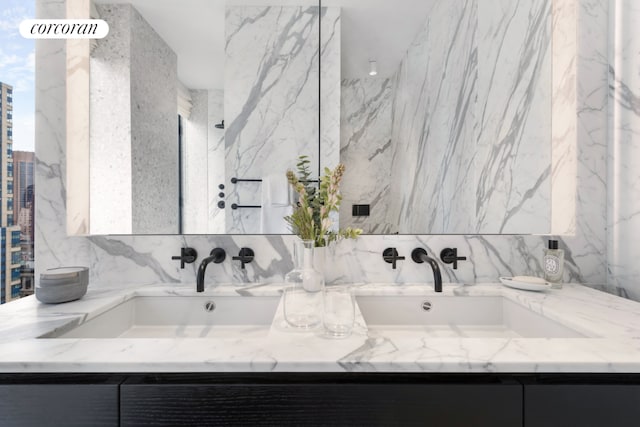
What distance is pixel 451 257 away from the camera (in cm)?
115

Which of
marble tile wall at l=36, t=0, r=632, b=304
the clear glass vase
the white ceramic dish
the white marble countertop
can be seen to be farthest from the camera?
marble tile wall at l=36, t=0, r=632, b=304

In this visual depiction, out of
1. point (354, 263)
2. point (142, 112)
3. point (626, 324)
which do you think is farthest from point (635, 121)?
point (142, 112)

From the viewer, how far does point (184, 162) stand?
1208 mm

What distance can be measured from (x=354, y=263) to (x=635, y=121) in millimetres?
1056

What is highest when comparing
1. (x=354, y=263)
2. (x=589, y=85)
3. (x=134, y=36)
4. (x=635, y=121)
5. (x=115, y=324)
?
(x=134, y=36)

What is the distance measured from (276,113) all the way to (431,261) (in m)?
0.80

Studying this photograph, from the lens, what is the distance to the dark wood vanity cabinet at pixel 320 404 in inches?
22.4

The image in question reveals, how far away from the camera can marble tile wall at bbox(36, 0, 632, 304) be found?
114cm

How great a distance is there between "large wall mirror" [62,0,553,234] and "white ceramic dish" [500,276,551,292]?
0.68ft

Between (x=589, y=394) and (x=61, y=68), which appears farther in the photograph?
(x=61, y=68)

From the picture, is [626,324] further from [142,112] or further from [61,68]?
[61,68]

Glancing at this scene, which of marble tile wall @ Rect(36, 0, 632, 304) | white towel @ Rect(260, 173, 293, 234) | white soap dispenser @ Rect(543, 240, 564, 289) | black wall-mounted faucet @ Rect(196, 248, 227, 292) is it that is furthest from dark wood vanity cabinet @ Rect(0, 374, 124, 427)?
white soap dispenser @ Rect(543, 240, 564, 289)

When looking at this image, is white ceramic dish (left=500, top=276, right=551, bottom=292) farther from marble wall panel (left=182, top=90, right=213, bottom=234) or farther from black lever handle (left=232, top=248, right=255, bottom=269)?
marble wall panel (left=182, top=90, right=213, bottom=234)

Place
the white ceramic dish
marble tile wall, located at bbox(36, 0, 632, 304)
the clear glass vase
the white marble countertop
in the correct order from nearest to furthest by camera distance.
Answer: the white marble countertop
the clear glass vase
the white ceramic dish
marble tile wall, located at bbox(36, 0, 632, 304)
